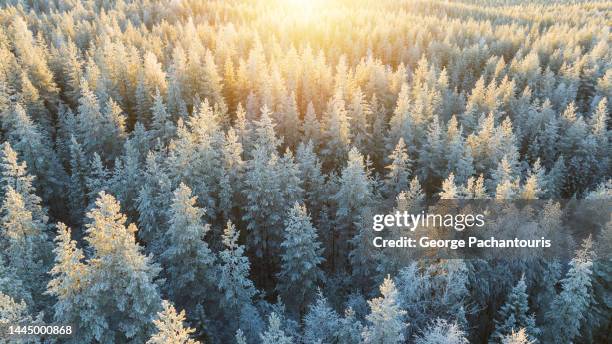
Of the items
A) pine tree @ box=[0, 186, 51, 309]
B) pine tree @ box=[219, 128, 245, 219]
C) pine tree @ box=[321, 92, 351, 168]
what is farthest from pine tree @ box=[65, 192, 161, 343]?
pine tree @ box=[321, 92, 351, 168]

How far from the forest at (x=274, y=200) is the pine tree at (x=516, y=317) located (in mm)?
163

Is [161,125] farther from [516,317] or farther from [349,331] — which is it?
[516,317]

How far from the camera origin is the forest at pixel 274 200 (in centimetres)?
2238

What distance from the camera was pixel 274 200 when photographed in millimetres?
33562

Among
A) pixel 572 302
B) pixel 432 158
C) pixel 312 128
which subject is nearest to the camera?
pixel 572 302

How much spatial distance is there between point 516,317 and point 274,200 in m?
18.4

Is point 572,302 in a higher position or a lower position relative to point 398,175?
lower

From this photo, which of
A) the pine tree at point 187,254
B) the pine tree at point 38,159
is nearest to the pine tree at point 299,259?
the pine tree at point 187,254

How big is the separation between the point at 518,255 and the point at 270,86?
33.3m

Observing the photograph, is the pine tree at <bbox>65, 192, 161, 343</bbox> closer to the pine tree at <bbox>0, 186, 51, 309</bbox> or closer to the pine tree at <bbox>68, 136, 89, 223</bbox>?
the pine tree at <bbox>0, 186, 51, 309</bbox>

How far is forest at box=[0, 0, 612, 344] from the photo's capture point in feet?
73.4

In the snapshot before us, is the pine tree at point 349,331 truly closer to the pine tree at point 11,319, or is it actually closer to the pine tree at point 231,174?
the pine tree at point 231,174

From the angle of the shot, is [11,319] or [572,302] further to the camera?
[572,302]

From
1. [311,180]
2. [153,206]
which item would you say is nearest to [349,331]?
[311,180]
